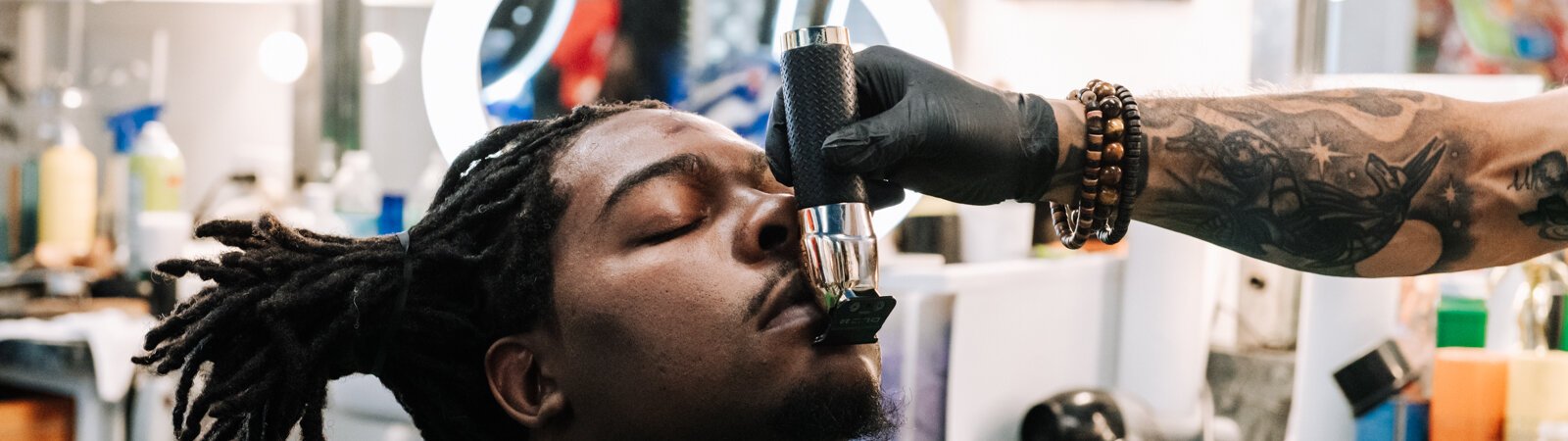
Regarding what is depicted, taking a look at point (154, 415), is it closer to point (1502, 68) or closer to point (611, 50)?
point (611, 50)

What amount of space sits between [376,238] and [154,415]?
1404 mm

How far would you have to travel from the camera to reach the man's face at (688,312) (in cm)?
110

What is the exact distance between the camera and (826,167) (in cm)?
96

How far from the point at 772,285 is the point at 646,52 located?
1.86m

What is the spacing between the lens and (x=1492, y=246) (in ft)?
3.92

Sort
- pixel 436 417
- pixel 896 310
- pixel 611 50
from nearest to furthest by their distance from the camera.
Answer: pixel 436 417, pixel 896 310, pixel 611 50

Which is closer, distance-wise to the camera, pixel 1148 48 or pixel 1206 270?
pixel 1206 270

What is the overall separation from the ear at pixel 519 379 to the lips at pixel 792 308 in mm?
248

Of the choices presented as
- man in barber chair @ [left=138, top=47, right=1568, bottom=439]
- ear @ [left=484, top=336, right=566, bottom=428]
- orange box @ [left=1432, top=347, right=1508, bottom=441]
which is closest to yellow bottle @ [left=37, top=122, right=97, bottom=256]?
man in barber chair @ [left=138, top=47, right=1568, bottom=439]

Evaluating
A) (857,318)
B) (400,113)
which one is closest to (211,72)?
(400,113)

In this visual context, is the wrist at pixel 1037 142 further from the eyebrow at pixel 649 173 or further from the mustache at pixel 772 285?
the eyebrow at pixel 649 173

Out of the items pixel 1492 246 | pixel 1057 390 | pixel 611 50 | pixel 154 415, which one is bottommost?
pixel 154 415

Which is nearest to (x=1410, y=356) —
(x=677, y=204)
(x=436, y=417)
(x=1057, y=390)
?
(x=1057, y=390)

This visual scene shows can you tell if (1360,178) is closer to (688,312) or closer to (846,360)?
(846,360)
